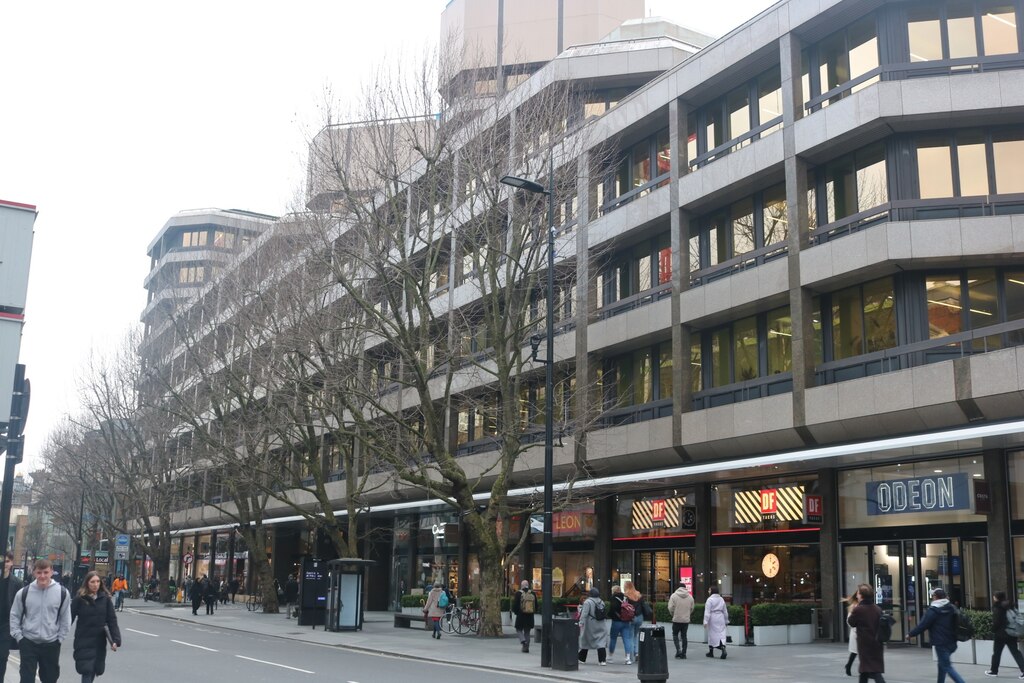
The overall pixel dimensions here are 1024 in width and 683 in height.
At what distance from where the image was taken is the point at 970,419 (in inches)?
846

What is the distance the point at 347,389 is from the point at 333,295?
11.0 m

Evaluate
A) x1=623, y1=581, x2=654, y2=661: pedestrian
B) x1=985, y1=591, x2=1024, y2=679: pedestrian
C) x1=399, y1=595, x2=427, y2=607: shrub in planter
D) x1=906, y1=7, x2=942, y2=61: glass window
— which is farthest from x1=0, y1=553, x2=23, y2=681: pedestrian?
x1=399, y1=595, x2=427, y2=607: shrub in planter

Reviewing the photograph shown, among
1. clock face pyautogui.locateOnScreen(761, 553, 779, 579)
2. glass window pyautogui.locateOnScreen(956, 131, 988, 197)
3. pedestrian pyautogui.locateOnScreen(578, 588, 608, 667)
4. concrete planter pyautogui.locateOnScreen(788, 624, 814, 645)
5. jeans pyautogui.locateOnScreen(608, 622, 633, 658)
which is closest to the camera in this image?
pedestrian pyautogui.locateOnScreen(578, 588, 608, 667)

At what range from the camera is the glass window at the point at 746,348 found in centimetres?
2788

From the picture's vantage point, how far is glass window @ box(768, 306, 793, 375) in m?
26.7

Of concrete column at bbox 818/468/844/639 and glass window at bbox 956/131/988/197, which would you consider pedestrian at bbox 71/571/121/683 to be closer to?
concrete column at bbox 818/468/844/639

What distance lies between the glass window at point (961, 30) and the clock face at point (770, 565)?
13763mm

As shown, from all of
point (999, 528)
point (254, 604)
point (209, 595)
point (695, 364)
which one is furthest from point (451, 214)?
point (254, 604)

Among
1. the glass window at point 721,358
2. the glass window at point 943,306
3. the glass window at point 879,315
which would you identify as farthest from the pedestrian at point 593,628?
the glass window at point 943,306

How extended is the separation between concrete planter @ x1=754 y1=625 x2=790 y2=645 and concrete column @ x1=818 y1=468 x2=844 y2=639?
4.10 feet

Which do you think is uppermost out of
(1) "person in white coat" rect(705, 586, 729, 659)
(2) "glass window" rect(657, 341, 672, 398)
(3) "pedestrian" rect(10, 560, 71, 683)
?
(2) "glass window" rect(657, 341, 672, 398)

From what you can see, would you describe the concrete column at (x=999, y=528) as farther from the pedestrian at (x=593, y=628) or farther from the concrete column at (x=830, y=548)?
the pedestrian at (x=593, y=628)

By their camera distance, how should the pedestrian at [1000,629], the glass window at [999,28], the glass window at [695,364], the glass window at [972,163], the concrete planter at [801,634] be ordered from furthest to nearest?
the glass window at [695,364] < the concrete planter at [801,634] < the glass window at [999,28] < the glass window at [972,163] < the pedestrian at [1000,629]

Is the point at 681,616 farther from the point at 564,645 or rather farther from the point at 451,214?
the point at 451,214
